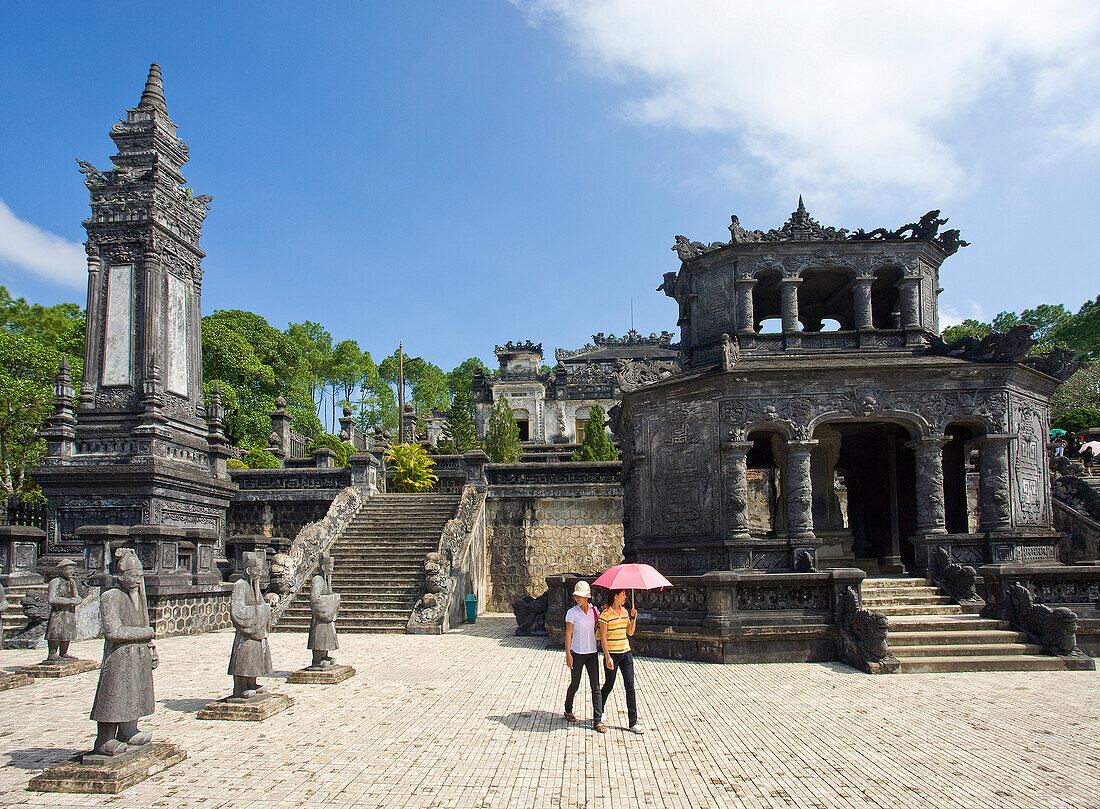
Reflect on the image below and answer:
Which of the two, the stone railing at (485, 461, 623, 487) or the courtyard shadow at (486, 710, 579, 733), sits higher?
the stone railing at (485, 461, 623, 487)

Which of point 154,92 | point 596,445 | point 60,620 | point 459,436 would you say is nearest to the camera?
point 60,620

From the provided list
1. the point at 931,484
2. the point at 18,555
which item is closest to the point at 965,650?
the point at 931,484

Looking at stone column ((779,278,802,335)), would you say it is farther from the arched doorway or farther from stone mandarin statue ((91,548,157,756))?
stone mandarin statue ((91,548,157,756))

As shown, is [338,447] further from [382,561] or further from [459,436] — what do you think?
[382,561]

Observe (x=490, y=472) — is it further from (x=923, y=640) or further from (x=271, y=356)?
(x=271, y=356)

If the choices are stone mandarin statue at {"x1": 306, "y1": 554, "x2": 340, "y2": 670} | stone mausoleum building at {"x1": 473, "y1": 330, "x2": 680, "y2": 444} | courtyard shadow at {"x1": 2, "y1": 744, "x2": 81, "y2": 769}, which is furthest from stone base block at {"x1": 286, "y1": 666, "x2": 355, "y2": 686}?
stone mausoleum building at {"x1": 473, "y1": 330, "x2": 680, "y2": 444}

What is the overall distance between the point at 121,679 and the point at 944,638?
10.7 metres

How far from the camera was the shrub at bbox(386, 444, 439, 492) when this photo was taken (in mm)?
24188

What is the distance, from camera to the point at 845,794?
5.62m

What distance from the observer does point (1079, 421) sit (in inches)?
1185

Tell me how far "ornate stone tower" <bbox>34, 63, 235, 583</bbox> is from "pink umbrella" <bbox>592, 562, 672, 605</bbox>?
440 inches

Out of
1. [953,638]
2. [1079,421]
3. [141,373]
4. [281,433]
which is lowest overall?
[953,638]

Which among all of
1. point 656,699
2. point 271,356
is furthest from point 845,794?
point 271,356

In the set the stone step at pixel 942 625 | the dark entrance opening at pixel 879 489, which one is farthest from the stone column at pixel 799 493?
the dark entrance opening at pixel 879 489
